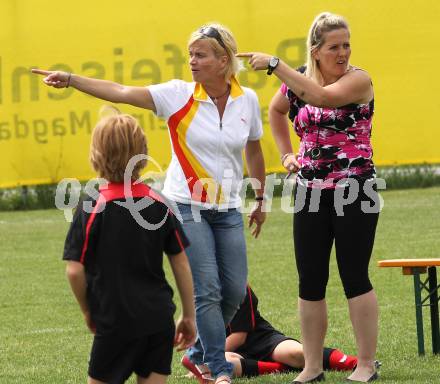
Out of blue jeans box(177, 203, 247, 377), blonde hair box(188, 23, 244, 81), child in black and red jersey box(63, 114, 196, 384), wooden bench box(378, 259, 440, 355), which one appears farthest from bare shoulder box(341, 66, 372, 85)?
child in black and red jersey box(63, 114, 196, 384)

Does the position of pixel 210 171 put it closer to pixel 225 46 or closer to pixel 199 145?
pixel 199 145

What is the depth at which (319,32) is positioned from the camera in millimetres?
5723

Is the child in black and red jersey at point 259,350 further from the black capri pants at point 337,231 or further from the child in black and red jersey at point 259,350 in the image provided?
the black capri pants at point 337,231

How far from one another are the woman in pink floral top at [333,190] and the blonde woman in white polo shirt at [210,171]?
30cm

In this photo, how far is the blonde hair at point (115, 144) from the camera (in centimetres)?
423

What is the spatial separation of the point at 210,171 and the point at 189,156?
0.12 metres

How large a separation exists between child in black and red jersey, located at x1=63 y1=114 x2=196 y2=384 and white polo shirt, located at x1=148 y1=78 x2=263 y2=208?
135 centimetres

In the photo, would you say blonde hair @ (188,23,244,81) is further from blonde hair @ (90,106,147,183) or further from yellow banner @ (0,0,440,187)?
yellow banner @ (0,0,440,187)

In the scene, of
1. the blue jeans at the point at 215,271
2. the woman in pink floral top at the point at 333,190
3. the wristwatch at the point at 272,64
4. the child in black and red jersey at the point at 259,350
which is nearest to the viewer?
the wristwatch at the point at 272,64

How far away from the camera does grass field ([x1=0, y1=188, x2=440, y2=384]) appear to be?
6496 mm

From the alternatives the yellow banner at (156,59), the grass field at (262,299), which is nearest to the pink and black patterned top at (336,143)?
the grass field at (262,299)

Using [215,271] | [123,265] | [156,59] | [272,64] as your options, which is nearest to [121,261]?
[123,265]

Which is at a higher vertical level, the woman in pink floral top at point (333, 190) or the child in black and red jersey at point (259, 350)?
the woman in pink floral top at point (333, 190)

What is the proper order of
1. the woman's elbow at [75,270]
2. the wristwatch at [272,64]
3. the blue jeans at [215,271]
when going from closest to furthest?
the woman's elbow at [75,270]
the wristwatch at [272,64]
the blue jeans at [215,271]
